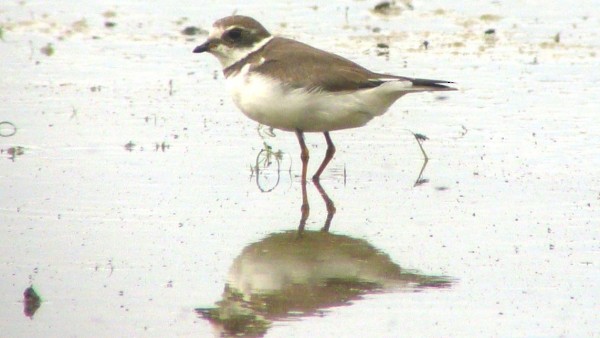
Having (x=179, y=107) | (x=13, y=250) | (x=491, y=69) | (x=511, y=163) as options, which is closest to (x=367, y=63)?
(x=491, y=69)

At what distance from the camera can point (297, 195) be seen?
9.46 metres

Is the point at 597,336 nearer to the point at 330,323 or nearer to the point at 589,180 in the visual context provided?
the point at 330,323

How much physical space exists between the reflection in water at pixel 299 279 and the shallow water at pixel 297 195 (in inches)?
0.8

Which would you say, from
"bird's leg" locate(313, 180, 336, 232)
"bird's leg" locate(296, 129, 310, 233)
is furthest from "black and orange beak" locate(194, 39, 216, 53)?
"bird's leg" locate(313, 180, 336, 232)

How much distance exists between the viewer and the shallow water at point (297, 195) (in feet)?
22.9

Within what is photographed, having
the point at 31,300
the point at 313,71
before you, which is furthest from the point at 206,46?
the point at 31,300

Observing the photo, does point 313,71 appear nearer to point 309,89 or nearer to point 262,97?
point 309,89

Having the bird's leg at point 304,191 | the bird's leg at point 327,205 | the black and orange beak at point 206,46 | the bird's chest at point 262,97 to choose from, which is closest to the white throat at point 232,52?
the black and orange beak at point 206,46

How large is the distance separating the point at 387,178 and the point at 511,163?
3.40 feet

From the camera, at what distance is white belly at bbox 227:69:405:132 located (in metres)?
9.36

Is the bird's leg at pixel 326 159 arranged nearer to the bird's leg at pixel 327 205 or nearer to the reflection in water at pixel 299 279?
the bird's leg at pixel 327 205

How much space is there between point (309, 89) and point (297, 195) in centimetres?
78

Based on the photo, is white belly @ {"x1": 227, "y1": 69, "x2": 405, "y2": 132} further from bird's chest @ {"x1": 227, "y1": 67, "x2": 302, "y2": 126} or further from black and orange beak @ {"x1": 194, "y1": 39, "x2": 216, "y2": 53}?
black and orange beak @ {"x1": 194, "y1": 39, "x2": 216, "y2": 53}

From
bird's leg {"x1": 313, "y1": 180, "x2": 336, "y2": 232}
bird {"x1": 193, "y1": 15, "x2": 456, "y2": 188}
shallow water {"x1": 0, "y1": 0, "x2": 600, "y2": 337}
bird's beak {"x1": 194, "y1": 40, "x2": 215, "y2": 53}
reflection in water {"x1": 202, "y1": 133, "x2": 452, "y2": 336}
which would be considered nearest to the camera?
reflection in water {"x1": 202, "y1": 133, "x2": 452, "y2": 336}
